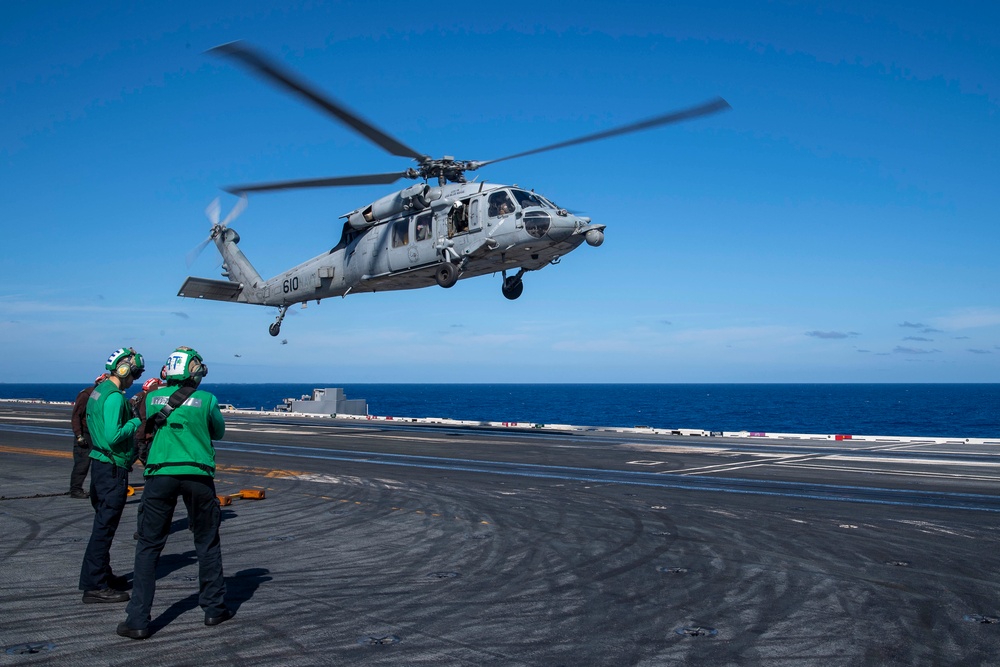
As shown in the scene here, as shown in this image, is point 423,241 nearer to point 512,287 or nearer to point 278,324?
point 512,287

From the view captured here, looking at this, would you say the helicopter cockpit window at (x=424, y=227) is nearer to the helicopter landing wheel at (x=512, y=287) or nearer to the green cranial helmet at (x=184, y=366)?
the helicopter landing wheel at (x=512, y=287)

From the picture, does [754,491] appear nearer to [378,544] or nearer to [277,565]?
[378,544]

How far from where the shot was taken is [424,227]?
23922mm

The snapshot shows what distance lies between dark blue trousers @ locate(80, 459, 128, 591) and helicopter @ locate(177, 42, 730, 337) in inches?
499

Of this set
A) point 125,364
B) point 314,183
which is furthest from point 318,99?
point 125,364

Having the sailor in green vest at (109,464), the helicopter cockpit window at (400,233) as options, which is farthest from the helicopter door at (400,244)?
the sailor in green vest at (109,464)

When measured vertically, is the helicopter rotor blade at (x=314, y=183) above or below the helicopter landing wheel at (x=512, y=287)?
above

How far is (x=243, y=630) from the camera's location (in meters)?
5.94

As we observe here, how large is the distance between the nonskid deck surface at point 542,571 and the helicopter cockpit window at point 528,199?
8717mm

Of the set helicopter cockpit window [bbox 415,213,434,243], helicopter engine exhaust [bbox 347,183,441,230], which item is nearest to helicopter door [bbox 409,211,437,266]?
helicopter cockpit window [bbox 415,213,434,243]

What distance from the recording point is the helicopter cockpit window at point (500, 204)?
22250 millimetres

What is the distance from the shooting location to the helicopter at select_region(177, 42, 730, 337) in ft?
71.4

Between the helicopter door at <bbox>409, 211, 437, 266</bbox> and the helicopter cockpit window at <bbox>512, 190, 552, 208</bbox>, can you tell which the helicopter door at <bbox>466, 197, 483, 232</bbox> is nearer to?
the helicopter cockpit window at <bbox>512, 190, 552, 208</bbox>

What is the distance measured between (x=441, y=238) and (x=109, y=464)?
16.8m
